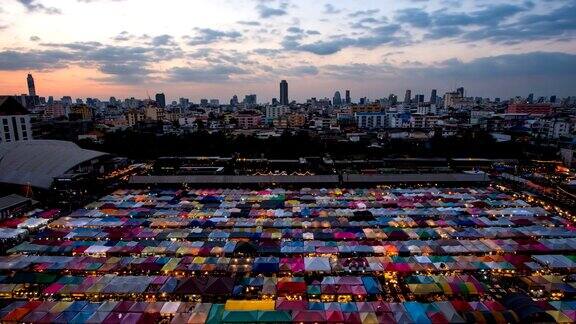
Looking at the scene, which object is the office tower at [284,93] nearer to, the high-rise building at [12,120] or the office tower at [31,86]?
the office tower at [31,86]

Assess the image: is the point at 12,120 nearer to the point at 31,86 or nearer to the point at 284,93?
the point at 31,86

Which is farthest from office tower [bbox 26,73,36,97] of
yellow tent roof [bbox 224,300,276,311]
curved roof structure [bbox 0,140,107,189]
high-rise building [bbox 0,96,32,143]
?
yellow tent roof [bbox 224,300,276,311]

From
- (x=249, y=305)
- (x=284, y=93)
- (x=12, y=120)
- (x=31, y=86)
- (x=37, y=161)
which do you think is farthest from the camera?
(x=284, y=93)

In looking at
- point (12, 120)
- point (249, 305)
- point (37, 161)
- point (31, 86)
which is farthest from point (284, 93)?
point (249, 305)

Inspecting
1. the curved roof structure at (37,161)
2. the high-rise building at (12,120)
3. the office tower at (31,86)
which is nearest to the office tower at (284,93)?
the office tower at (31,86)

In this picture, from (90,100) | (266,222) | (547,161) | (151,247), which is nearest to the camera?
(151,247)

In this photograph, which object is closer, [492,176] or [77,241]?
[77,241]

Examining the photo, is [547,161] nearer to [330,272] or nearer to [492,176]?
[492,176]

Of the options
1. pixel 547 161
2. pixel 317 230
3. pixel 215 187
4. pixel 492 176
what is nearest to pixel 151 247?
pixel 317 230

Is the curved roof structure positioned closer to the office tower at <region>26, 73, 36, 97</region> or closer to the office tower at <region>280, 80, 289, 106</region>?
the office tower at <region>26, 73, 36, 97</region>
